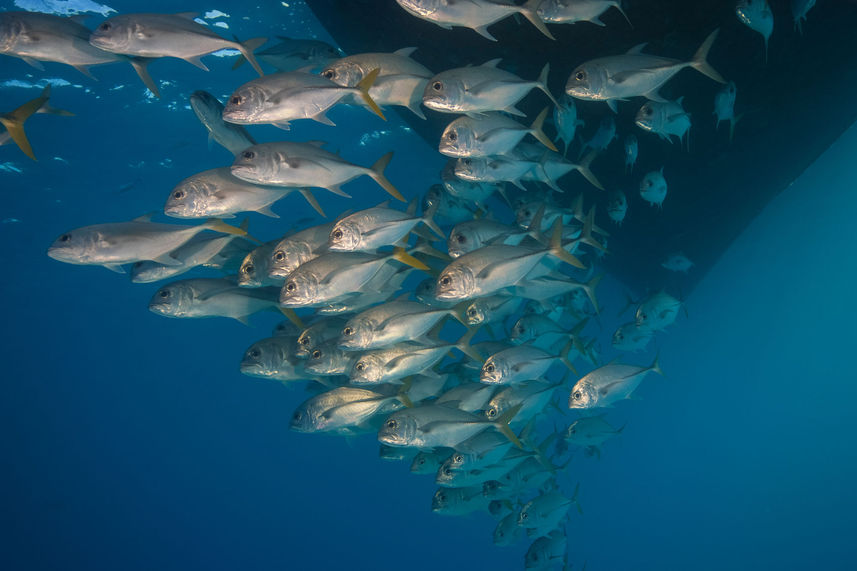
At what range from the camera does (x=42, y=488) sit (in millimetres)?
83625

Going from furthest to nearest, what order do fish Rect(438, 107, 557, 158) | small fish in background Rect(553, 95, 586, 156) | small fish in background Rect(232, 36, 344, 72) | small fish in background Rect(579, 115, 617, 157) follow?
small fish in background Rect(579, 115, 617, 157) → small fish in background Rect(232, 36, 344, 72) → small fish in background Rect(553, 95, 586, 156) → fish Rect(438, 107, 557, 158)

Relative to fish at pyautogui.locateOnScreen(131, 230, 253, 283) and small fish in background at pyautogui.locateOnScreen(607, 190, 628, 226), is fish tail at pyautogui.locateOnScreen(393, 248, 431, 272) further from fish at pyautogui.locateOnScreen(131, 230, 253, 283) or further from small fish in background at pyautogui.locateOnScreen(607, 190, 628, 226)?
small fish in background at pyautogui.locateOnScreen(607, 190, 628, 226)

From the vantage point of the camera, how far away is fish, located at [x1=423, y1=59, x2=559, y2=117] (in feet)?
12.5

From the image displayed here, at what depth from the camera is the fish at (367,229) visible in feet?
12.4

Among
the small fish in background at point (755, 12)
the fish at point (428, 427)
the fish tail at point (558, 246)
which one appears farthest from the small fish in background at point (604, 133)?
the fish at point (428, 427)

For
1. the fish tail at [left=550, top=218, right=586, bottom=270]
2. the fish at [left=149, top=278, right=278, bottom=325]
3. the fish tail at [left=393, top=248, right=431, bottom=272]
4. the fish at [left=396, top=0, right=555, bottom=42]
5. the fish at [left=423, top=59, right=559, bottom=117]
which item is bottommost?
the fish at [left=149, top=278, right=278, bottom=325]

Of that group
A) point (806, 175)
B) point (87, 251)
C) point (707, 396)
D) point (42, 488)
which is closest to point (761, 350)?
point (707, 396)

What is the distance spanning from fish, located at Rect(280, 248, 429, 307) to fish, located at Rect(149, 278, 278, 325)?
1079 millimetres

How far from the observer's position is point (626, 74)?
158 inches

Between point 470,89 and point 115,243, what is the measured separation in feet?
9.81

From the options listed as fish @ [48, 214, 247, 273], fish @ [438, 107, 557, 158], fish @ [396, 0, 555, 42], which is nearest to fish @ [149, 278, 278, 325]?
fish @ [48, 214, 247, 273]

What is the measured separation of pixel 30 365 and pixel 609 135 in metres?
53.4

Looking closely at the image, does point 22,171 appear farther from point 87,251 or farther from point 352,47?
point 87,251

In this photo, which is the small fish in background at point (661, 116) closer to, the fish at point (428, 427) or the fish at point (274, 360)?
the fish at point (428, 427)
